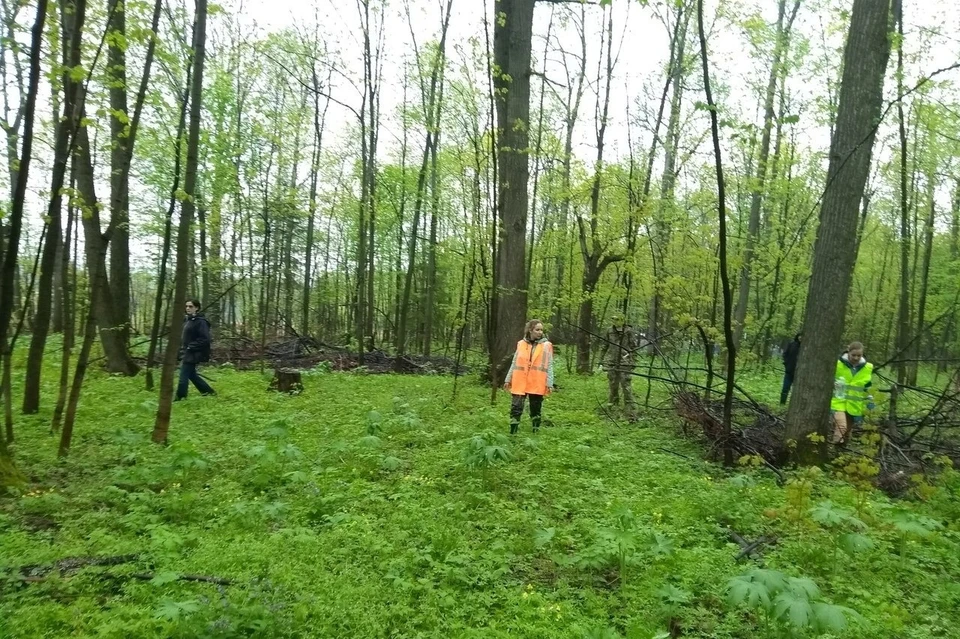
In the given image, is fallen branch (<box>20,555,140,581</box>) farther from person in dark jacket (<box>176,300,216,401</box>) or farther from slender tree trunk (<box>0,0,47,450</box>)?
person in dark jacket (<box>176,300,216,401</box>)

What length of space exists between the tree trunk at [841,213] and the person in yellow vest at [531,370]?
11.1 ft

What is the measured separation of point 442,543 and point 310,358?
13.7 m

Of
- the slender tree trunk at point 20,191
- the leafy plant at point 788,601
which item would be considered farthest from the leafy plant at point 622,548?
the slender tree trunk at point 20,191

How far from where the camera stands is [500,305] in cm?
1221

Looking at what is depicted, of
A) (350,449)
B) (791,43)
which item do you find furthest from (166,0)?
(791,43)

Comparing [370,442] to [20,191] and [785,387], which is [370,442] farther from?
[785,387]

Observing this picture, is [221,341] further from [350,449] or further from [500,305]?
[350,449]

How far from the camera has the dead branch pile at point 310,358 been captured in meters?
16.3

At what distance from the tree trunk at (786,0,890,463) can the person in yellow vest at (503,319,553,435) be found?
3.37 metres

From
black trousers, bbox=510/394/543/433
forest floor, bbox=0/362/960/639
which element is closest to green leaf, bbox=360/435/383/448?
forest floor, bbox=0/362/960/639

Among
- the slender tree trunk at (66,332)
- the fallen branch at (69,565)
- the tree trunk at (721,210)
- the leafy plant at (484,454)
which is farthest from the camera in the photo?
the slender tree trunk at (66,332)

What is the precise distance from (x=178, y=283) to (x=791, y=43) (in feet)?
70.3

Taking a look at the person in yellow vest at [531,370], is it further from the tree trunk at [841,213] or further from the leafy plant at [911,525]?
the leafy plant at [911,525]

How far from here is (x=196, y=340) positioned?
32.7 ft
